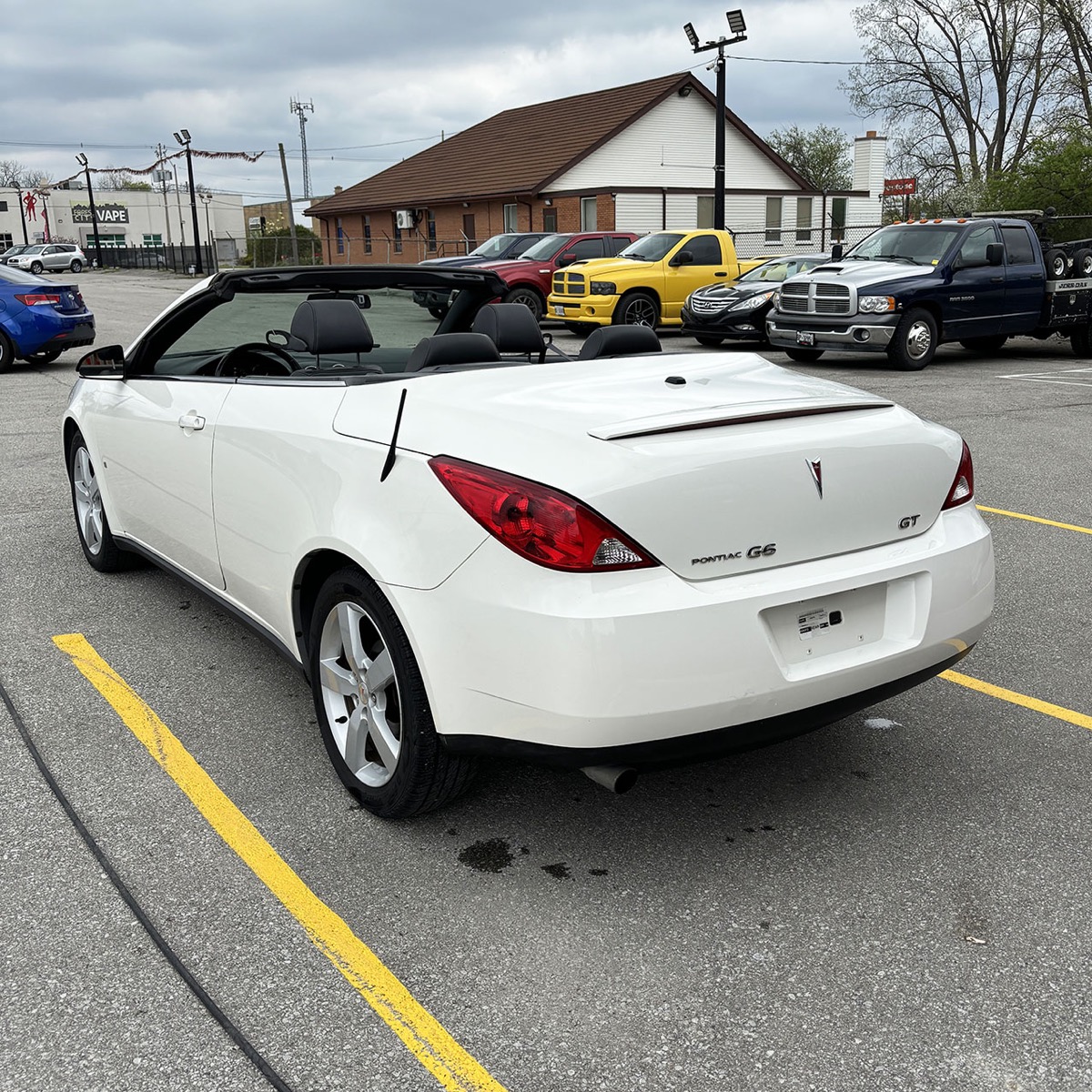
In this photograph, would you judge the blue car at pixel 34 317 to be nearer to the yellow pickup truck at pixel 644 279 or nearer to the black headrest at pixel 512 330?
the yellow pickup truck at pixel 644 279

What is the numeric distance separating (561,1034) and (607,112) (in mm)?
41864

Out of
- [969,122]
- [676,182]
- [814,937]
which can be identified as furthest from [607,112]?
[814,937]

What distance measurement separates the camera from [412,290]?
471 centimetres

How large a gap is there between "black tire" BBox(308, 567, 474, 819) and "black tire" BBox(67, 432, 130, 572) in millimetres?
2449

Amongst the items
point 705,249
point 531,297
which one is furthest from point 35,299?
point 705,249

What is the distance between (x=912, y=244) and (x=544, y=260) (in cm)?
790

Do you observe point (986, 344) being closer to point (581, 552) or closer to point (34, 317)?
point (34, 317)

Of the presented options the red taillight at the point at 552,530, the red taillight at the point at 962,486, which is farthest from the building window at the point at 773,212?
the red taillight at the point at 552,530

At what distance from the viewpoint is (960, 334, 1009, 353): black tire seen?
16328 millimetres

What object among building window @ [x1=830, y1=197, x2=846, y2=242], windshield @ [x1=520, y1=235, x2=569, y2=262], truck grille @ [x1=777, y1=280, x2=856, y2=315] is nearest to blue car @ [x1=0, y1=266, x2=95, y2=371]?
windshield @ [x1=520, y1=235, x2=569, y2=262]

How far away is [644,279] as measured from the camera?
19.0 metres

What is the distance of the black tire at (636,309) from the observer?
1881 centimetres

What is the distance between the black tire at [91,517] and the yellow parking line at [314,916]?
1.43 m

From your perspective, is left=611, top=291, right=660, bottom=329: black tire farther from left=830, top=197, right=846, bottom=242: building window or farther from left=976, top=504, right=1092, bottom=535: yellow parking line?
left=830, top=197, right=846, bottom=242: building window
